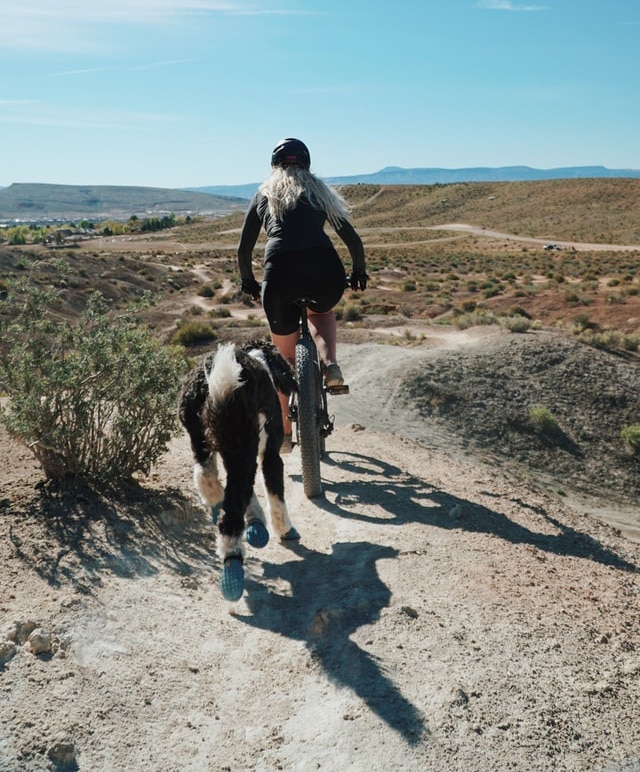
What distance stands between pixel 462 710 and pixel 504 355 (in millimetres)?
9731

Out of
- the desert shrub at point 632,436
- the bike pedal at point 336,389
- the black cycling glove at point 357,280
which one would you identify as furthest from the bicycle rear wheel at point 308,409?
the desert shrub at point 632,436

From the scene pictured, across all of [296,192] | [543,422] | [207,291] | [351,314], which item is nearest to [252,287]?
[296,192]

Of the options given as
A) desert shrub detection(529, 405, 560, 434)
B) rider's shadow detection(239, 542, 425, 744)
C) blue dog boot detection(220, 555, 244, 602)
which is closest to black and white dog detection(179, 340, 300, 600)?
blue dog boot detection(220, 555, 244, 602)

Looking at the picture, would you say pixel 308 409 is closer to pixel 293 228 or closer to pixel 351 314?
pixel 293 228

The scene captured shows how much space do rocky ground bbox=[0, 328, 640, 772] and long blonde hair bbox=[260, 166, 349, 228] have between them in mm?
2149

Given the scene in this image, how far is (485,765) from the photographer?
294 centimetres

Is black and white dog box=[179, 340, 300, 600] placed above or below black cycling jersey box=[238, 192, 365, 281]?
below

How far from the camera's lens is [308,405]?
Result: 5.49 meters

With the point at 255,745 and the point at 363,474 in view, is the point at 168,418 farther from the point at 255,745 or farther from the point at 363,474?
the point at 255,745

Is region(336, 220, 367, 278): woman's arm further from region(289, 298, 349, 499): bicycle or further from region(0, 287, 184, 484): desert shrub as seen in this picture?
region(0, 287, 184, 484): desert shrub

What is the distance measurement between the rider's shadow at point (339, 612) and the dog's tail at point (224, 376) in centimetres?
115

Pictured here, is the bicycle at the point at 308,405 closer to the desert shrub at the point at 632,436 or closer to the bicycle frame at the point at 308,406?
the bicycle frame at the point at 308,406

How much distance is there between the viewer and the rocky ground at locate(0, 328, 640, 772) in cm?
305

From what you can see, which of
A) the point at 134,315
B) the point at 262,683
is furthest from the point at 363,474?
the point at 262,683
